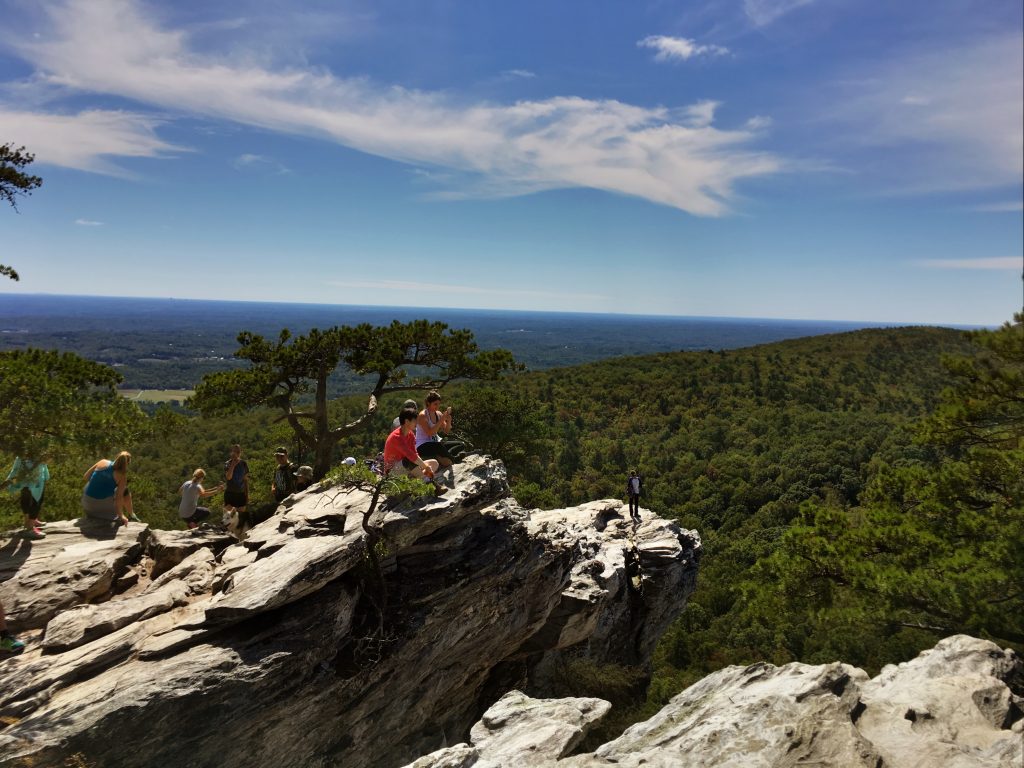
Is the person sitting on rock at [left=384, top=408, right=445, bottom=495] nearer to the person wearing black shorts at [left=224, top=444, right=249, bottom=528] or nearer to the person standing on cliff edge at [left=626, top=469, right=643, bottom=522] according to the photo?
the person wearing black shorts at [left=224, top=444, right=249, bottom=528]

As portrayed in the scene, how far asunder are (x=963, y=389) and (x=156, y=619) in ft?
55.0

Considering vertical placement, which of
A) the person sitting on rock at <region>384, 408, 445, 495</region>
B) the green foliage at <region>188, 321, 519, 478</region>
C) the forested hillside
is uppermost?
the green foliage at <region>188, 321, 519, 478</region>

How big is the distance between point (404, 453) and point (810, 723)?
7.90 m

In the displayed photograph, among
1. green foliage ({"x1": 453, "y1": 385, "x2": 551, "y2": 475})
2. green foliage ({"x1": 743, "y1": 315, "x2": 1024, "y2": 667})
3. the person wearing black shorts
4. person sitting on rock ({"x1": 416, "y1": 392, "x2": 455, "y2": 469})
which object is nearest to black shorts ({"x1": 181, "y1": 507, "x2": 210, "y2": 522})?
the person wearing black shorts

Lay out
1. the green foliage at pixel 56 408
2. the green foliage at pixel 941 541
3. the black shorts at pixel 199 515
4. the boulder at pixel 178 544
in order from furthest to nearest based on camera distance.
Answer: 1. the black shorts at pixel 199 515
2. the boulder at pixel 178 544
3. the green foliage at pixel 941 541
4. the green foliage at pixel 56 408

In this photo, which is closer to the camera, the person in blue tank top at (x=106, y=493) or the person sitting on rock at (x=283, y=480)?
the person in blue tank top at (x=106, y=493)

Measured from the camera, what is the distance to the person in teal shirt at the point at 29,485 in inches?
398

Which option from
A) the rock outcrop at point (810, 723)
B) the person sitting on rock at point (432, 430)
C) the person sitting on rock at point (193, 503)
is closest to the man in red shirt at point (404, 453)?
the person sitting on rock at point (432, 430)

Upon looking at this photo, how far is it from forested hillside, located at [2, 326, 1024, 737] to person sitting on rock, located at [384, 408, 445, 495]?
5.68 m

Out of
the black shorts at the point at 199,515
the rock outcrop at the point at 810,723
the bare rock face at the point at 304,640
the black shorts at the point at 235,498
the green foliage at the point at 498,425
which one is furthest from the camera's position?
the green foliage at the point at 498,425

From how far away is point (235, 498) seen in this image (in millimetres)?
12406

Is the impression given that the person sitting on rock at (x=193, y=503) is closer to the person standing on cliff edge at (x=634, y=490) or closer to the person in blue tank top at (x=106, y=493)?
the person in blue tank top at (x=106, y=493)

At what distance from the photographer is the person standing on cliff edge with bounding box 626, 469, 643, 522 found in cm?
2016

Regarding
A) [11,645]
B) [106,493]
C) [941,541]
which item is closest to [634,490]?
[941,541]
